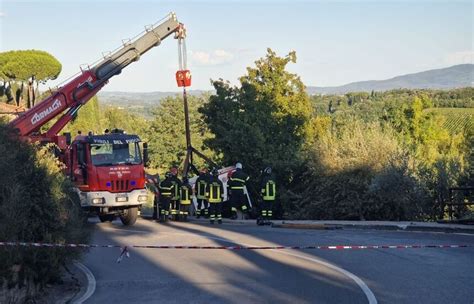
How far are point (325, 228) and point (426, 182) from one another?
6174mm

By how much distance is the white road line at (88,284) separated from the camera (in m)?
9.56

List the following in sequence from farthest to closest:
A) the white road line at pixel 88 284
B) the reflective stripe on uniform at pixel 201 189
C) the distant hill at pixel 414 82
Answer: the distant hill at pixel 414 82
the reflective stripe on uniform at pixel 201 189
the white road line at pixel 88 284

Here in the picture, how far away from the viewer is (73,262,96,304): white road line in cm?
956

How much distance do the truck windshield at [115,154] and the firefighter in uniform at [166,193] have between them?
1543 millimetres

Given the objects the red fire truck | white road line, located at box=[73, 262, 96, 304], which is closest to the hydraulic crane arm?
the red fire truck

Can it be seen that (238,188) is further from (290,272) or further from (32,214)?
(32,214)

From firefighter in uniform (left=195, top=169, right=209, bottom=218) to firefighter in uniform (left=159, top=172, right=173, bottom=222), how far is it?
1.27 metres

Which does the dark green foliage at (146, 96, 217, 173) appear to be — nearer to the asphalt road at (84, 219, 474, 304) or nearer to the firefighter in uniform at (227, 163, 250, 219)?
the firefighter in uniform at (227, 163, 250, 219)

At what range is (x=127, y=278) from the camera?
36.7 ft

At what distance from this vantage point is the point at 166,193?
21500 mm

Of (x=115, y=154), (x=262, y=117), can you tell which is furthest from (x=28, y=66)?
(x=115, y=154)

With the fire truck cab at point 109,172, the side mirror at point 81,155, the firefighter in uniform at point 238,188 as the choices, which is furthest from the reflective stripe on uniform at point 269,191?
the side mirror at point 81,155

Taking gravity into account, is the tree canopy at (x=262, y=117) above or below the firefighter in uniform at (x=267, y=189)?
above

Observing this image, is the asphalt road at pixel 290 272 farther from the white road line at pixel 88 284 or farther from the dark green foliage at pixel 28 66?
the dark green foliage at pixel 28 66
